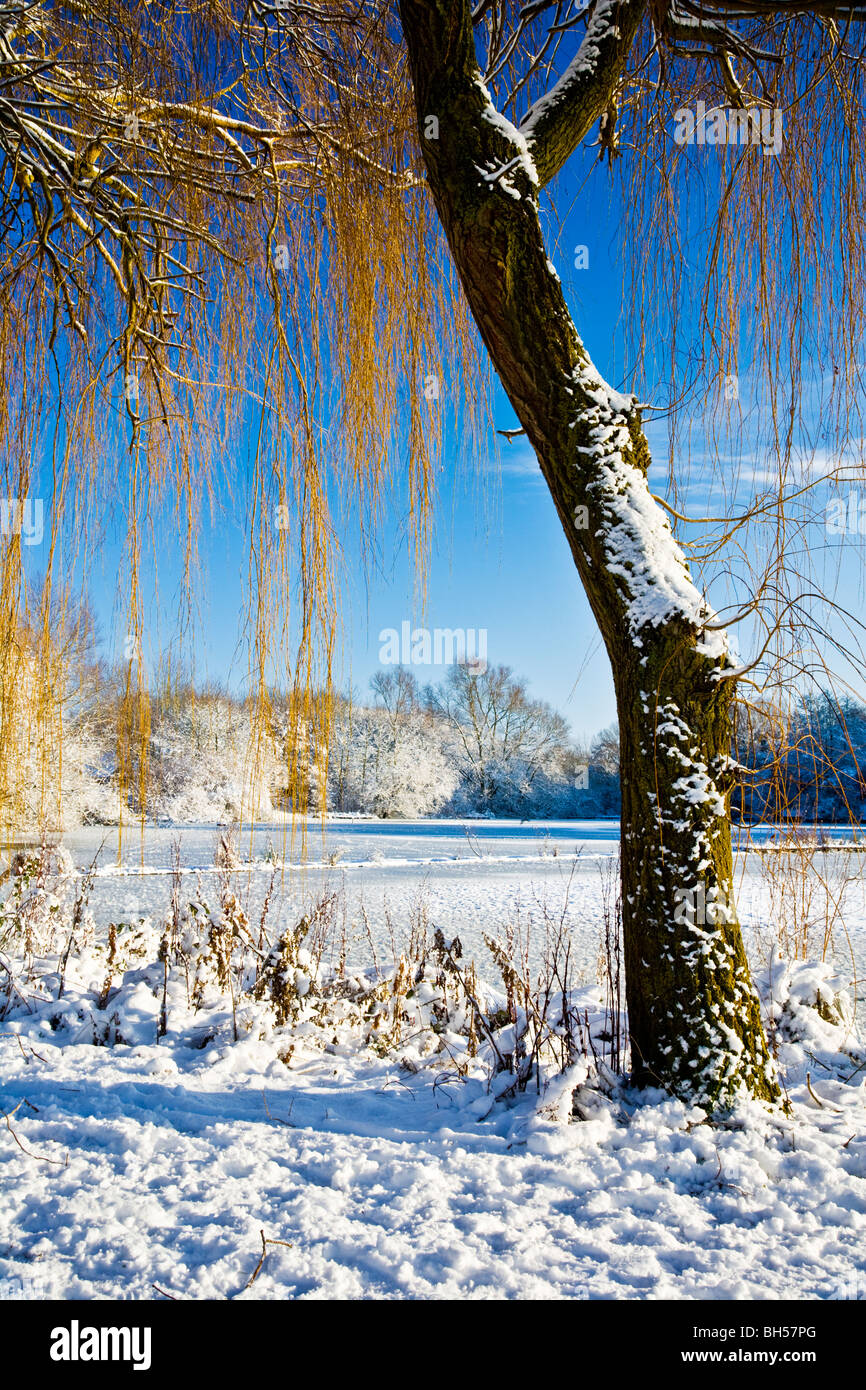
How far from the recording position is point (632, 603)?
52.6 inches

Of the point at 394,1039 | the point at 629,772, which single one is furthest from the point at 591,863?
the point at 629,772

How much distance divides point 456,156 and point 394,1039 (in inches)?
79.6

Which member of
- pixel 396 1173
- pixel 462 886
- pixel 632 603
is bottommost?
pixel 462 886

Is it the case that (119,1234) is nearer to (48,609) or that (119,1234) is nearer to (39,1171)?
(39,1171)

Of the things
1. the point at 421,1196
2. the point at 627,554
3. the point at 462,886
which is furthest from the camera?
the point at 462,886

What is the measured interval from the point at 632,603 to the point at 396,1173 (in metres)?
1.01

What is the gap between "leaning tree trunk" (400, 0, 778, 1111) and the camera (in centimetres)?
128

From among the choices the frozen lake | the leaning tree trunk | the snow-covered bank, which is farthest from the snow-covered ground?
the frozen lake

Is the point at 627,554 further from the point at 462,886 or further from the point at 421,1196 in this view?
the point at 462,886

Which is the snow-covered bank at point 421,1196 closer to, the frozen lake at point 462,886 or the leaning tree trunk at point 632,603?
the leaning tree trunk at point 632,603

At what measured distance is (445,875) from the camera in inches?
368

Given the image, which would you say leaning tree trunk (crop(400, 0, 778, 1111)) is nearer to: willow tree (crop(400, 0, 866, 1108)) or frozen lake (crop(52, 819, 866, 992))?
willow tree (crop(400, 0, 866, 1108))

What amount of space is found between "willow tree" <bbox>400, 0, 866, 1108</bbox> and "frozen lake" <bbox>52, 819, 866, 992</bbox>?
381 mm

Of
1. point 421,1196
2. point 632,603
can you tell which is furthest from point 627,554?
point 421,1196
